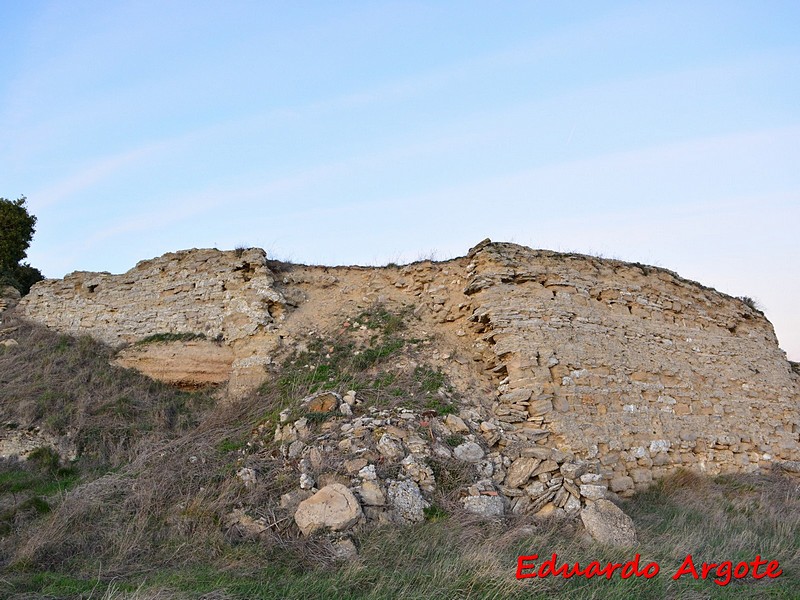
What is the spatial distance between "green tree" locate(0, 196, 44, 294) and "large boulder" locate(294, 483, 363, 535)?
13831mm

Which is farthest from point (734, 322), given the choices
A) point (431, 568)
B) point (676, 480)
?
point (431, 568)

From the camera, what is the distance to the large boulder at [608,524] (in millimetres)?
6641

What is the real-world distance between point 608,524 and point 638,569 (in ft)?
3.77

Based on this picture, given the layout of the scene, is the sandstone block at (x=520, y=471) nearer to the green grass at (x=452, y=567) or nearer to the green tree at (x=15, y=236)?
the green grass at (x=452, y=567)

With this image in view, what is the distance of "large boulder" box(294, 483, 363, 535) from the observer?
617cm

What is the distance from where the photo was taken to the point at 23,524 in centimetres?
667

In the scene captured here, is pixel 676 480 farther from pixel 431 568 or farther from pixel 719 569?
pixel 431 568

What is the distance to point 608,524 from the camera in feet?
22.3

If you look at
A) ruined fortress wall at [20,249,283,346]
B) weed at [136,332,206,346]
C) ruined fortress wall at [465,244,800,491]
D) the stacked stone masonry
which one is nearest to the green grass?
the stacked stone masonry

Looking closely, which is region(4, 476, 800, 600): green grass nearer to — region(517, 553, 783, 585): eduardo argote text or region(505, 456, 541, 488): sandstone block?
region(517, 553, 783, 585): eduardo argote text

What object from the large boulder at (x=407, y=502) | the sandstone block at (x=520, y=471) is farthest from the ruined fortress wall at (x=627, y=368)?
the large boulder at (x=407, y=502)

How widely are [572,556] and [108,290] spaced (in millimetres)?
10448

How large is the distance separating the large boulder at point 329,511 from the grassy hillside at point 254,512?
15cm

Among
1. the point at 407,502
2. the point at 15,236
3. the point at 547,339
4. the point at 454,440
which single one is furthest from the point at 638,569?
the point at 15,236
